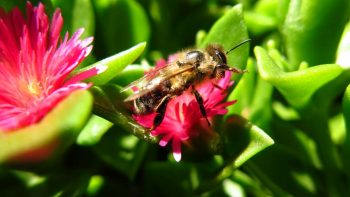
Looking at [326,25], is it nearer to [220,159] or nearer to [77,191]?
[220,159]

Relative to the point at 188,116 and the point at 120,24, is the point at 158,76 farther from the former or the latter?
the point at 120,24

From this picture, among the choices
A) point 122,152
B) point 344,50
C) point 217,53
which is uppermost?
point 217,53

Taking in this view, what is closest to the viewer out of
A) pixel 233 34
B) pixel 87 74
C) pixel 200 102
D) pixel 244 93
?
pixel 87 74

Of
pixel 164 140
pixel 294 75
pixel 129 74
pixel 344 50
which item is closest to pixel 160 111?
pixel 164 140

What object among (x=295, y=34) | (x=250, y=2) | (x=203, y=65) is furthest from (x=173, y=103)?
(x=250, y=2)

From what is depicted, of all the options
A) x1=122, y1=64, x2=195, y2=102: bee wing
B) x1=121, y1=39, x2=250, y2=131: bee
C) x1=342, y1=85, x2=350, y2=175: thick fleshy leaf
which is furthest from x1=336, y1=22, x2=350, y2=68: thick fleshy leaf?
x1=122, y1=64, x2=195, y2=102: bee wing

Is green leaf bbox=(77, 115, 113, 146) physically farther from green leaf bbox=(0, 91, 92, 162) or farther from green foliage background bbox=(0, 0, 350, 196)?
green leaf bbox=(0, 91, 92, 162)
